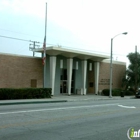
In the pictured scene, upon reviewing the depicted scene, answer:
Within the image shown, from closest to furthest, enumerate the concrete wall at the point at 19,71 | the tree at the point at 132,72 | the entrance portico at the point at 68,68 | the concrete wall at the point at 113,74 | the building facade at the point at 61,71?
the concrete wall at the point at 19,71 → the building facade at the point at 61,71 → the entrance portico at the point at 68,68 → the concrete wall at the point at 113,74 → the tree at the point at 132,72

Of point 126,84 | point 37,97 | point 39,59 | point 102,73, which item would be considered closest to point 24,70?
point 39,59

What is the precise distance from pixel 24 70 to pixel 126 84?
828 inches

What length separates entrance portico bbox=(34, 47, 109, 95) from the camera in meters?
33.1

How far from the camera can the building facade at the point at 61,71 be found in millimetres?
29706

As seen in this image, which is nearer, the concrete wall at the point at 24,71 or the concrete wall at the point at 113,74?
the concrete wall at the point at 24,71

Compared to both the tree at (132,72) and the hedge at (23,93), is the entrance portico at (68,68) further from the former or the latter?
the tree at (132,72)

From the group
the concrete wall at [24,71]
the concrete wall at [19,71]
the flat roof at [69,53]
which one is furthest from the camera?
the flat roof at [69,53]

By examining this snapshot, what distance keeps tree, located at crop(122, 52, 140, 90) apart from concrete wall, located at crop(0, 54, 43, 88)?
18.3 meters

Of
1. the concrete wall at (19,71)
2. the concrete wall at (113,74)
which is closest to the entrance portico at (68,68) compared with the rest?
the concrete wall at (19,71)

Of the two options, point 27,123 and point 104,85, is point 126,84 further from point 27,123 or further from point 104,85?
point 27,123

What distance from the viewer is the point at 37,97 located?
27328mm

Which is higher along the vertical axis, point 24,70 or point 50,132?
point 24,70

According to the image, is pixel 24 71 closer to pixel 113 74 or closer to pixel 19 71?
pixel 19 71

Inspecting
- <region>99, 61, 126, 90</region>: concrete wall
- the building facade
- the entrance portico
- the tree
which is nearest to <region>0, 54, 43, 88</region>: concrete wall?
the building facade
